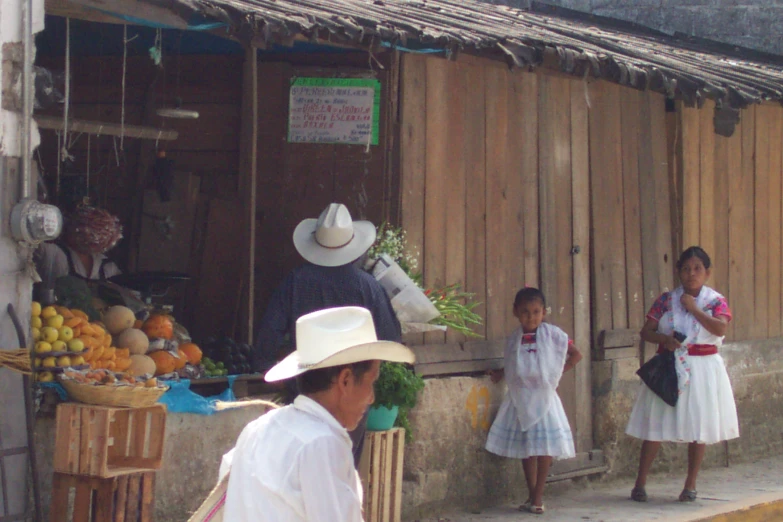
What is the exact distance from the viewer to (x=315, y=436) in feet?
9.82

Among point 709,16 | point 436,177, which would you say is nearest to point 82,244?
point 436,177

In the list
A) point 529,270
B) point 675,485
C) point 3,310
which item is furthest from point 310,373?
point 675,485

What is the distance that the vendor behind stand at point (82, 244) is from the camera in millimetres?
7062

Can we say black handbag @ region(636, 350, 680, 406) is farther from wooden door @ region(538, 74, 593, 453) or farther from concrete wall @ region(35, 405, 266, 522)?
concrete wall @ region(35, 405, 266, 522)

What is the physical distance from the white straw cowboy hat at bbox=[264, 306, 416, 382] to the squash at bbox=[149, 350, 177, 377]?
3237mm

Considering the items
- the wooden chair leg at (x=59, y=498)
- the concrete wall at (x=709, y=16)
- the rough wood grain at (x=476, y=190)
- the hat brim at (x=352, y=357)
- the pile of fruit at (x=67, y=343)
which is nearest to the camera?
the hat brim at (x=352, y=357)

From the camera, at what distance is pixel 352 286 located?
21.2 ft

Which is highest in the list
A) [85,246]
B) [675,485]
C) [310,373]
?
[85,246]

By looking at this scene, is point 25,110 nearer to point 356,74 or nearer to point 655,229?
point 356,74

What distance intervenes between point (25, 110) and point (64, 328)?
105cm

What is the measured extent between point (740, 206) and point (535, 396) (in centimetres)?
371

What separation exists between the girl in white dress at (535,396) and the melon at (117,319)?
2671 millimetres

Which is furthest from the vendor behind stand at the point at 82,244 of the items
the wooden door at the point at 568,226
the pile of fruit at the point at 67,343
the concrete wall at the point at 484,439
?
the wooden door at the point at 568,226

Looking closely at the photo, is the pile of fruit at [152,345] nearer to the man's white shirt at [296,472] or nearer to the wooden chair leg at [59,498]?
the wooden chair leg at [59,498]
